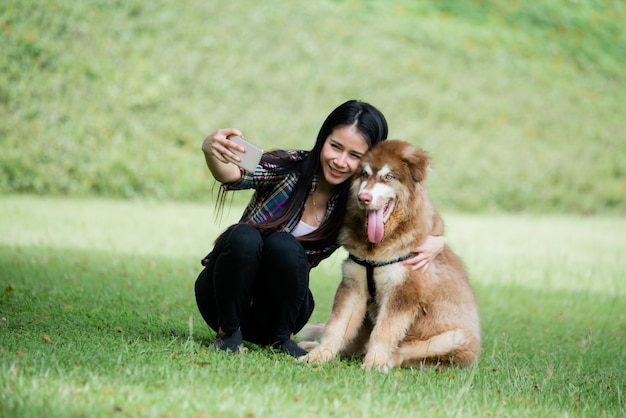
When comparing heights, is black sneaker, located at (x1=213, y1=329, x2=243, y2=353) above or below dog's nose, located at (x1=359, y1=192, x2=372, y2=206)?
below

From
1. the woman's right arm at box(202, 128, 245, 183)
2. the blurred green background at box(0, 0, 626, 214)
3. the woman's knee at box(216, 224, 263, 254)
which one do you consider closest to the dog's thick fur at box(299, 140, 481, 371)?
the woman's knee at box(216, 224, 263, 254)

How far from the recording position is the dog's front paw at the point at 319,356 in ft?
14.1

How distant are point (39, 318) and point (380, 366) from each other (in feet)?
7.05

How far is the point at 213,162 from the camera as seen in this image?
13.9 ft

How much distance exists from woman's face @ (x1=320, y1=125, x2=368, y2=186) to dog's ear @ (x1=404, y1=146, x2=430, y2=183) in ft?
0.94

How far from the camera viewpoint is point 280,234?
4.30 meters

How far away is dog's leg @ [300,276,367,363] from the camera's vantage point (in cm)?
439

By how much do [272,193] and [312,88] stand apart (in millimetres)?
11606

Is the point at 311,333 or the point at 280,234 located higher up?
the point at 280,234

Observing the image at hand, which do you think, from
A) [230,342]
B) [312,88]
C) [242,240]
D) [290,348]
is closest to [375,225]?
[242,240]

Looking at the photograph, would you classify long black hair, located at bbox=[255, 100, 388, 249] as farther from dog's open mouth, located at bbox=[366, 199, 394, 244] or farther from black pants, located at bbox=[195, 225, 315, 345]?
dog's open mouth, located at bbox=[366, 199, 394, 244]

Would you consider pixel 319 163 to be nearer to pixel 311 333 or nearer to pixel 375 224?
pixel 375 224

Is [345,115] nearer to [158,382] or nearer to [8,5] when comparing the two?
[158,382]

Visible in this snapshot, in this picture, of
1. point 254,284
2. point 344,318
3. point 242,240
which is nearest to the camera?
point 242,240
